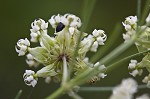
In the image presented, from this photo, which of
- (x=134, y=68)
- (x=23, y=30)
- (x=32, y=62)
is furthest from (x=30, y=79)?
(x=23, y=30)

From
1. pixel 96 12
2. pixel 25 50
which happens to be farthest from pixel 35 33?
A: pixel 96 12

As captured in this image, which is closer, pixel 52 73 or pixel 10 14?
pixel 52 73

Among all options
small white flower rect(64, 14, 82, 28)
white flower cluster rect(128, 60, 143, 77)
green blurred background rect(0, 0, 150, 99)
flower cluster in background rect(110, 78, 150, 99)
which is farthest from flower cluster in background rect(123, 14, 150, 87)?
green blurred background rect(0, 0, 150, 99)

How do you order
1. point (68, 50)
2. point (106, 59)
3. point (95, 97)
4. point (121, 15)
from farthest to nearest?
1. point (121, 15)
2. point (95, 97)
3. point (68, 50)
4. point (106, 59)

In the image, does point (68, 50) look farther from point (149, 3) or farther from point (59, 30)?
point (149, 3)

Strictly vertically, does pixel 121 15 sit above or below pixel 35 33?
above

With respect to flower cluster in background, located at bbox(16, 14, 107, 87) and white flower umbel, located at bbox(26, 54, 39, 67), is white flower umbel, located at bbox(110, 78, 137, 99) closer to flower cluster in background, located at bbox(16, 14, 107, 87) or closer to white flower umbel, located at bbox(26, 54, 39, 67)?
flower cluster in background, located at bbox(16, 14, 107, 87)

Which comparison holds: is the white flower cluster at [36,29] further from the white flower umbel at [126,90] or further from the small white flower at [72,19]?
the white flower umbel at [126,90]
